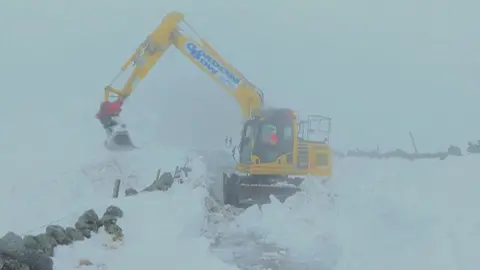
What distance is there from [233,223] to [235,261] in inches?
145

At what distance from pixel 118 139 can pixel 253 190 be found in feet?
18.2

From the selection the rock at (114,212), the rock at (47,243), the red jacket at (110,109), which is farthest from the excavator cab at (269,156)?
the rock at (47,243)

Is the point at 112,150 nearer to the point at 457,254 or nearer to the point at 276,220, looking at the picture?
the point at 276,220

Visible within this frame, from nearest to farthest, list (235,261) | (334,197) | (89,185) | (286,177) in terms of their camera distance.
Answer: (235,261) < (334,197) < (286,177) < (89,185)

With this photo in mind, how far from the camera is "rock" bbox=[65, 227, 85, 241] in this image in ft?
28.2

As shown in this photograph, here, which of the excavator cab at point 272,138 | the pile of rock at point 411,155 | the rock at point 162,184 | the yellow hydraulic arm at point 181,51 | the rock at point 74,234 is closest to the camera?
the rock at point 74,234

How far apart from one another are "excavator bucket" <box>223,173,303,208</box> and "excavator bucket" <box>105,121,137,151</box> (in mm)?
4692

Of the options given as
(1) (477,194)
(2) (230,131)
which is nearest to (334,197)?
(1) (477,194)

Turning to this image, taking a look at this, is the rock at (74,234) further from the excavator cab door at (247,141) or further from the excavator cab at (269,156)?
the excavator cab door at (247,141)

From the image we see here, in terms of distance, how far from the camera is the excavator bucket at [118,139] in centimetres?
1956

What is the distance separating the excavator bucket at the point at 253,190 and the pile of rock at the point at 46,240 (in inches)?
218

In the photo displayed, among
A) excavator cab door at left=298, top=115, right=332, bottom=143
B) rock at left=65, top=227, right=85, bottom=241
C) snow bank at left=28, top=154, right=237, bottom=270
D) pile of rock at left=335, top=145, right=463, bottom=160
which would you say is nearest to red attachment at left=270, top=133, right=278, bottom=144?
excavator cab door at left=298, top=115, right=332, bottom=143

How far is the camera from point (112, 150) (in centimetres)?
1983

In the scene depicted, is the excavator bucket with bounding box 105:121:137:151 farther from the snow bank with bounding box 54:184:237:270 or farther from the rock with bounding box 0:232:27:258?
the rock with bounding box 0:232:27:258
